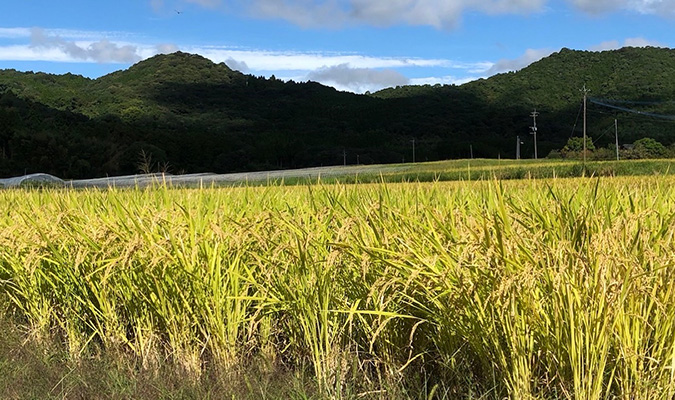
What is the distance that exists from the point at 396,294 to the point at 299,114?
258ft

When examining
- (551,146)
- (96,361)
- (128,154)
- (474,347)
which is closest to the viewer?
(474,347)

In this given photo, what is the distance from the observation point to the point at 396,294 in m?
2.38

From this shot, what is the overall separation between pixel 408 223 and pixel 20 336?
8.52 feet

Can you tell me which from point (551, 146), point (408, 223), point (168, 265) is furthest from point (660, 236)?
point (551, 146)

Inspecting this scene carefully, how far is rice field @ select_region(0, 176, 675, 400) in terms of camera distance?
76.9 inches

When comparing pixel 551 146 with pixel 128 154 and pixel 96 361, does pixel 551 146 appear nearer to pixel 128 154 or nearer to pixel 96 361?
pixel 128 154

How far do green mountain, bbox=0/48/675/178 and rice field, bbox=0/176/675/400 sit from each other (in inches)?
1689

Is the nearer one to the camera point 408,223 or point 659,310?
point 659,310

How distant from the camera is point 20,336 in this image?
3.59 m

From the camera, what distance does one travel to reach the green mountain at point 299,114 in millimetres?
49406

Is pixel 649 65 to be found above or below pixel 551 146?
above

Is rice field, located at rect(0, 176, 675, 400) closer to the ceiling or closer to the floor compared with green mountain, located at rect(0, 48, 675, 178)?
closer to the floor

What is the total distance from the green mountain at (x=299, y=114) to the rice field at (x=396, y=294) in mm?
42909

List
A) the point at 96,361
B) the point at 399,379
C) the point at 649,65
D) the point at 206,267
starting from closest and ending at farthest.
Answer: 1. the point at 399,379
2. the point at 206,267
3. the point at 96,361
4. the point at 649,65
